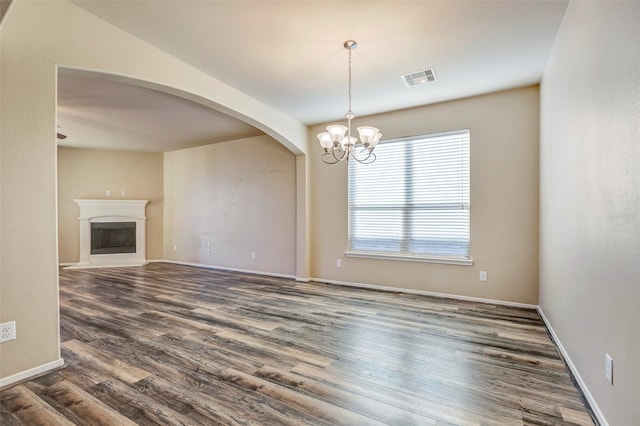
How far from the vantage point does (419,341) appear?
2742 mm

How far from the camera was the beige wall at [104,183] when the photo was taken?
680cm

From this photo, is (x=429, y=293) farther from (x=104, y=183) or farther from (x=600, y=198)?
(x=104, y=183)

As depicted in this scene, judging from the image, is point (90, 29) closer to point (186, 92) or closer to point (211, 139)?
point (186, 92)

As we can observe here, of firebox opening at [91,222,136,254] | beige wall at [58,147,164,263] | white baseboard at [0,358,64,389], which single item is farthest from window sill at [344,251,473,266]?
firebox opening at [91,222,136,254]

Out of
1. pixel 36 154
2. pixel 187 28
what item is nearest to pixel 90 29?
pixel 187 28

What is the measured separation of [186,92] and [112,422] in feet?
9.32

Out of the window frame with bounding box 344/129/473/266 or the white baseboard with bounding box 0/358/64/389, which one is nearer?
the white baseboard with bounding box 0/358/64/389

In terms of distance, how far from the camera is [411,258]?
4371mm

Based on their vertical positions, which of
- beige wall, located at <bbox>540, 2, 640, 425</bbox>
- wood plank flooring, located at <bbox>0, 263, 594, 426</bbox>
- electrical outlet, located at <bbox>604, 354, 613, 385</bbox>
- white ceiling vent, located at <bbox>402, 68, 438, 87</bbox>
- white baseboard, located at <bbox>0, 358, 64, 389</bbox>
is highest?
white ceiling vent, located at <bbox>402, 68, 438, 87</bbox>

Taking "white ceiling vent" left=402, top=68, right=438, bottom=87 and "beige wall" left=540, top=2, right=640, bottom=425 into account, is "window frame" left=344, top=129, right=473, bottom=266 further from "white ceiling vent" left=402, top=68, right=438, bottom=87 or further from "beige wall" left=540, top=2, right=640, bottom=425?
"beige wall" left=540, top=2, right=640, bottom=425

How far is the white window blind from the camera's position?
13.5 feet

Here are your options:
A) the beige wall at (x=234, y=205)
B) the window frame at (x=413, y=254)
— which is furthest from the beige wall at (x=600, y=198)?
the beige wall at (x=234, y=205)

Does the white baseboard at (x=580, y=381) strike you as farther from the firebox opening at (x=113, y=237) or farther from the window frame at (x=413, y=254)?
the firebox opening at (x=113, y=237)

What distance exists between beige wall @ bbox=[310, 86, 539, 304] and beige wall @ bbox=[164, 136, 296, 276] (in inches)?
83.2
